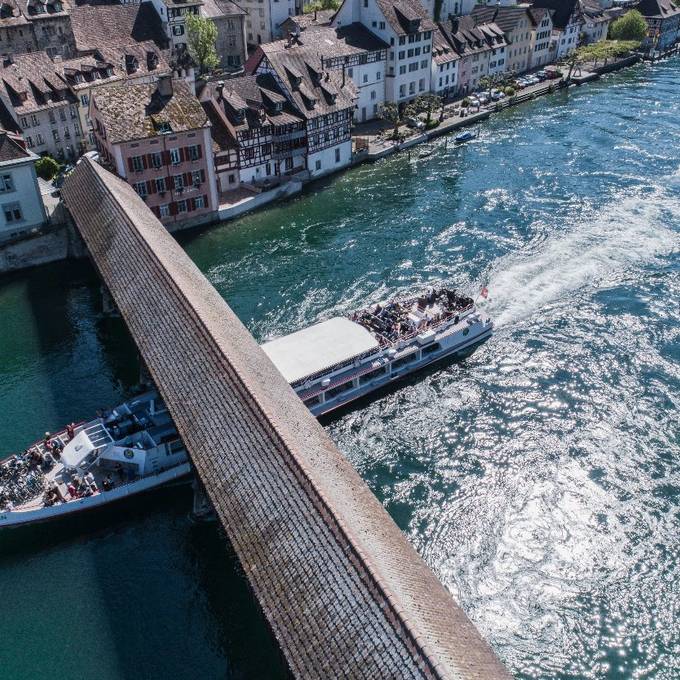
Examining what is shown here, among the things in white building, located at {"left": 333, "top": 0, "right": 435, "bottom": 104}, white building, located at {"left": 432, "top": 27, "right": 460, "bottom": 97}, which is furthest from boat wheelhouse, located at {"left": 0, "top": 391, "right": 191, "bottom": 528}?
white building, located at {"left": 432, "top": 27, "right": 460, "bottom": 97}

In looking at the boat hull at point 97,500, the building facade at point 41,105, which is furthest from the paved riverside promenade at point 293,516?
the building facade at point 41,105

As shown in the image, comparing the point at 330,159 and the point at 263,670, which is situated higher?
the point at 330,159

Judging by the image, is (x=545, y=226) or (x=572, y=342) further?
(x=545, y=226)

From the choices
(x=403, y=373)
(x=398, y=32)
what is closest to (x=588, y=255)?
(x=403, y=373)

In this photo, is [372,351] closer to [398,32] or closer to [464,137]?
[464,137]

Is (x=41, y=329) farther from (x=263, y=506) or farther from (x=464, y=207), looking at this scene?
(x=464, y=207)

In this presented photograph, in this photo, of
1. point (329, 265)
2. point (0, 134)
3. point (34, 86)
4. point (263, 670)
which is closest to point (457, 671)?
point (263, 670)

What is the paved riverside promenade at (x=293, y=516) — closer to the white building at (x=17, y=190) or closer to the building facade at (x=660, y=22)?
the white building at (x=17, y=190)
